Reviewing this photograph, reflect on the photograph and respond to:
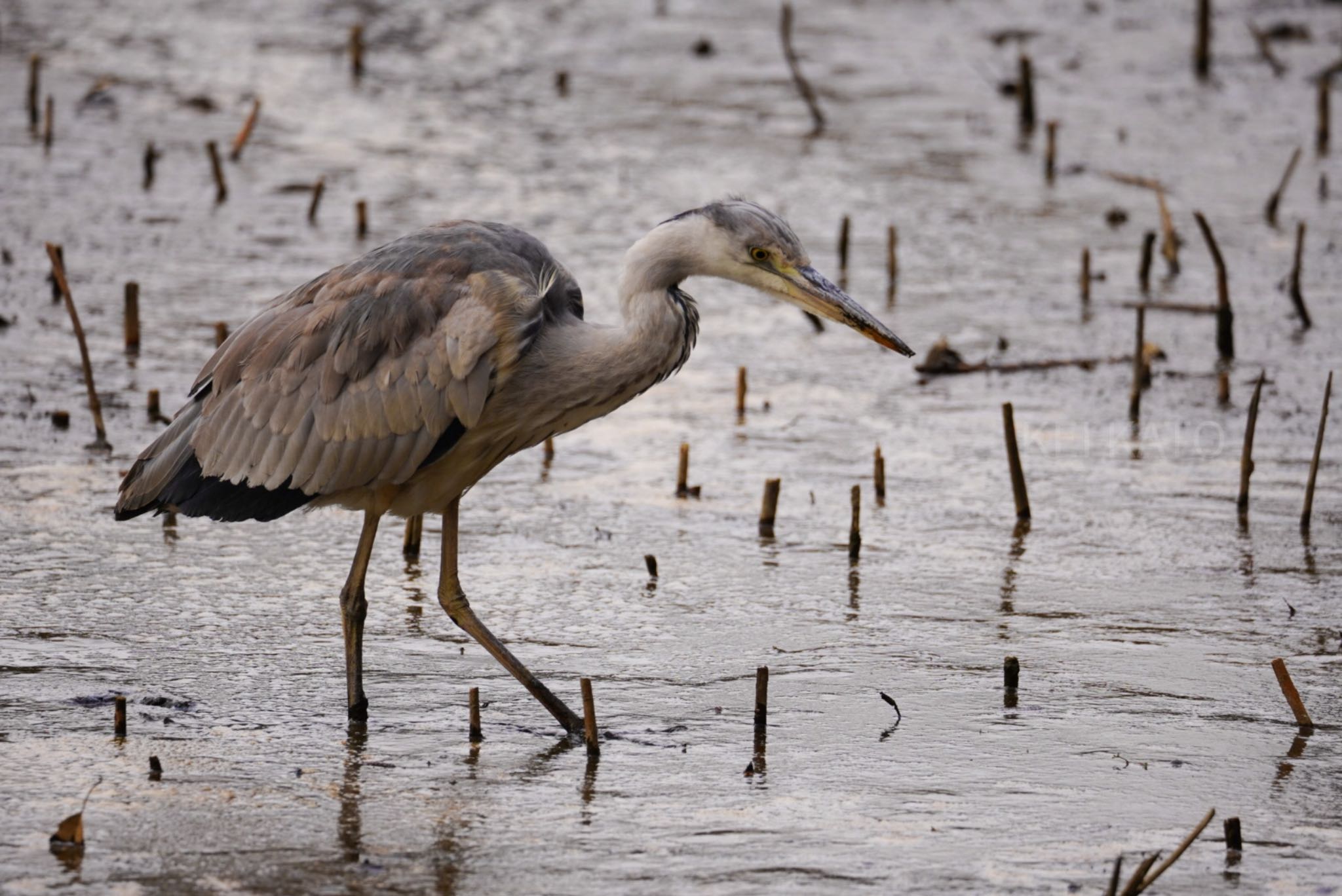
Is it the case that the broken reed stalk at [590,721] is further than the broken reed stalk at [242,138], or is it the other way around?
the broken reed stalk at [242,138]

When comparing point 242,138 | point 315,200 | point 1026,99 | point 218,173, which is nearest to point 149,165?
point 218,173

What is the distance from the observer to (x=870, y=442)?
8555 millimetres

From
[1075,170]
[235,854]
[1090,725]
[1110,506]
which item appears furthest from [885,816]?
[1075,170]

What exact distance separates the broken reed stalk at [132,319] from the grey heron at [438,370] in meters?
3.29

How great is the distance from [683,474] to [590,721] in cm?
254

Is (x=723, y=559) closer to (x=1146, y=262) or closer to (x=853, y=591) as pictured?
(x=853, y=591)

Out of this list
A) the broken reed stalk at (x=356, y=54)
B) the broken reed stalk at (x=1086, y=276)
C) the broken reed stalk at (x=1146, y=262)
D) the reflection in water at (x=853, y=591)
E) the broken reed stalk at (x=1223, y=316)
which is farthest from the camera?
the broken reed stalk at (x=356, y=54)

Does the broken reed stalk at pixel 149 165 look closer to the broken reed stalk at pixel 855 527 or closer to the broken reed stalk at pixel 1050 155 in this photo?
the broken reed stalk at pixel 1050 155

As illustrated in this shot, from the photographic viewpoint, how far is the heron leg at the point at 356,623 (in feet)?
17.9

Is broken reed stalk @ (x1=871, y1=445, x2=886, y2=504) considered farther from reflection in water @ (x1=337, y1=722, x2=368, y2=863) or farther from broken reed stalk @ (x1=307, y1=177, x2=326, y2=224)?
broken reed stalk @ (x1=307, y1=177, x2=326, y2=224)

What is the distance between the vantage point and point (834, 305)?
5.46 meters

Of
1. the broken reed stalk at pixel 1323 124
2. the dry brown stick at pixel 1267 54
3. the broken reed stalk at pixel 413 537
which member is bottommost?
the broken reed stalk at pixel 413 537

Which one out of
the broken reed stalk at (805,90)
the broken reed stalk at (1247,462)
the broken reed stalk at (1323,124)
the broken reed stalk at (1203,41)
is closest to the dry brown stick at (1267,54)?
the broken reed stalk at (1203,41)

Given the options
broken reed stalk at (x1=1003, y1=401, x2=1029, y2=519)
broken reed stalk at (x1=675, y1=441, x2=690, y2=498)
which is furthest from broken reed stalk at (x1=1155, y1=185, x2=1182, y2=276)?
broken reed stalk at (x1=675, y1=441, x2=690, y2=498)
